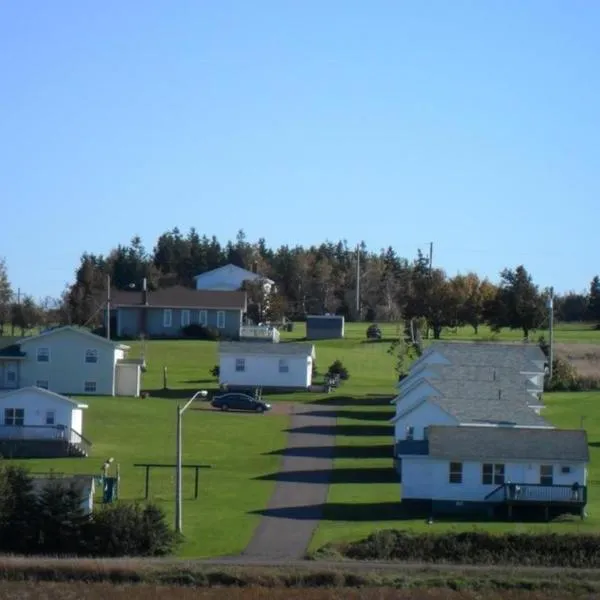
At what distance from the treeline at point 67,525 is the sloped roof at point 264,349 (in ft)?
147

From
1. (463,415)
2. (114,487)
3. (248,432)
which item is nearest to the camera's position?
(114,487)

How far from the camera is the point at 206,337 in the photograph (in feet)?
411

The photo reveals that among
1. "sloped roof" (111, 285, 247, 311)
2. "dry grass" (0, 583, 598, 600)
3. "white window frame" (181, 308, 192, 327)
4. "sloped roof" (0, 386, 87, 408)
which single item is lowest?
"dry grass" (0, 583, 598, 600)

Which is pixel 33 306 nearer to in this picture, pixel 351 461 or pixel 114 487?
pixel 351 461

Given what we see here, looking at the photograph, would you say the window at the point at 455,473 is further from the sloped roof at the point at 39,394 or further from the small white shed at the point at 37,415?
the sloped roof at the point at 39,394

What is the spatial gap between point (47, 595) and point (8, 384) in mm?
52218

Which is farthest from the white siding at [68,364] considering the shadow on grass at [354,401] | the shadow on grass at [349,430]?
the shadow on grass at [349,430]

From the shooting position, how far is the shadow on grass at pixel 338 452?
2879 inches

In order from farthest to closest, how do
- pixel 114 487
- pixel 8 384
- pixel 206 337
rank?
pixel 206 337, pixel 8 384, pixel 114 487

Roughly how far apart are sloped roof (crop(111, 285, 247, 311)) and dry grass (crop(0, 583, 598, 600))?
271ft

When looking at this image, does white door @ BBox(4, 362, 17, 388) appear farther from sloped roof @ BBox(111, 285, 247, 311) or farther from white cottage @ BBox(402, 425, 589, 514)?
white cottage @ BBox(402, 425, 589, 514)

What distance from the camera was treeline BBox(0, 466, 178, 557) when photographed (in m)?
50.6

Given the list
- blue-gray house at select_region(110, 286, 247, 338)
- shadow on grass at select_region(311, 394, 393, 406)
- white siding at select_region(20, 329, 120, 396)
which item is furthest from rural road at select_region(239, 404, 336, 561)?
blue-gray house at select_region(110, 286, 247, 338)

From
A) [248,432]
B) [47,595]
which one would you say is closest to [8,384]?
[248,432]
